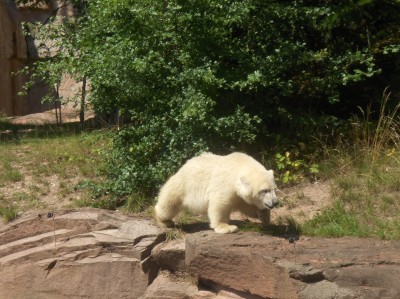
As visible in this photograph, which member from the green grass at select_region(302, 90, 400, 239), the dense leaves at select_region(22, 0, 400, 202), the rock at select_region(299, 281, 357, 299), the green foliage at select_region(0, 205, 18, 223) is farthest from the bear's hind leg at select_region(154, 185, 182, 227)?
the green foliage at select_region(0, 205, 18, 223)

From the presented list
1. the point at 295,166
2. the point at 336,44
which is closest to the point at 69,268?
the point at 295,166

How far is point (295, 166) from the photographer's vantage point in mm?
9578

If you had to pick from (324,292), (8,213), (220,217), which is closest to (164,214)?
(220,217)

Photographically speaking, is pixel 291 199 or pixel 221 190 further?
pixel 291 199

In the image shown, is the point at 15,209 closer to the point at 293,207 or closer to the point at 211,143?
the point at 211,143

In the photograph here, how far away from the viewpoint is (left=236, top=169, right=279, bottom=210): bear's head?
7410 millimetres

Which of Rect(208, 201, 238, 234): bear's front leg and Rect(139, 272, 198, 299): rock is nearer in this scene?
Rect(208, 201, 238, 234): bear's front leg

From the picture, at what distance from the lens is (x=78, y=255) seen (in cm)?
873

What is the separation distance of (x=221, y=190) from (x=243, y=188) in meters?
0.30

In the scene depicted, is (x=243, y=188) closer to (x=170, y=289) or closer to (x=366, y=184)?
(x=170, y=289)

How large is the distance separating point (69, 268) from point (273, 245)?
2717mm

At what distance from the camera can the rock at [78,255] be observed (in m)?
8.54

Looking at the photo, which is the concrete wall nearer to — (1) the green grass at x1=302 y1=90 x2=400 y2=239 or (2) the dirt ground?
(2) the dirt ground

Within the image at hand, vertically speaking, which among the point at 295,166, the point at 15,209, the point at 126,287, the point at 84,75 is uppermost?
the point at 84,75
